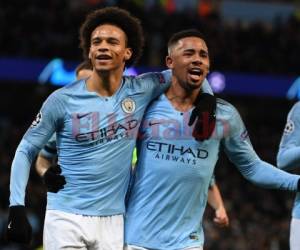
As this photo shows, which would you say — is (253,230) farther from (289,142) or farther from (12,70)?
(289,142)

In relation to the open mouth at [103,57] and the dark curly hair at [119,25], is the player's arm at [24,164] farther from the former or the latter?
the dark curly hair at [119,25]

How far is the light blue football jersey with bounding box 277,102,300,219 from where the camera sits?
4.21 meters

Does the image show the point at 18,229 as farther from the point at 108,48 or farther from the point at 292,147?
the point at 292,147

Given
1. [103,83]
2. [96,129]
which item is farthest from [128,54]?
[96,129]

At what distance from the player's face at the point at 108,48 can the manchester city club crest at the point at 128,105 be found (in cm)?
18

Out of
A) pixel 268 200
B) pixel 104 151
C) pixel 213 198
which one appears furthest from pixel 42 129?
pixel 268 200

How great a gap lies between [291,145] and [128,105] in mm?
1049

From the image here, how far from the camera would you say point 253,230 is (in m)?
11.1

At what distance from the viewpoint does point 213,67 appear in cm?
1382

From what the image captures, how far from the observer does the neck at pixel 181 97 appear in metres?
3.97

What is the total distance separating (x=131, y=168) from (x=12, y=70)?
32.0 feet

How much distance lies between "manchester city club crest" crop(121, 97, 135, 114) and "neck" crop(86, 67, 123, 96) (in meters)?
0.08

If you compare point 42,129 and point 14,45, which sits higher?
point 14,45

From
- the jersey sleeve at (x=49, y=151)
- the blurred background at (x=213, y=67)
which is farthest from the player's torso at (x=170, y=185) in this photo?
the blurred background at (x=213, y=67)
